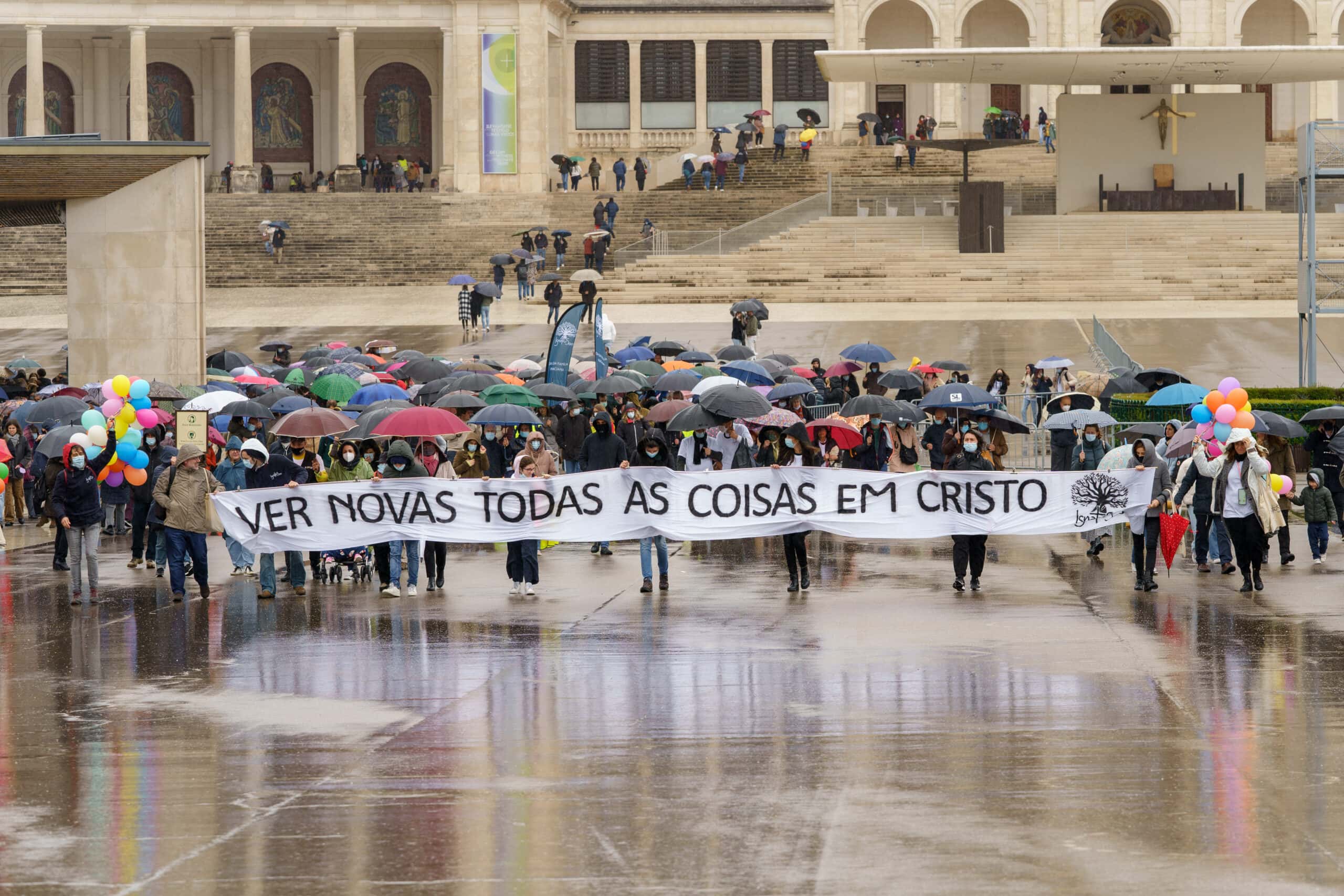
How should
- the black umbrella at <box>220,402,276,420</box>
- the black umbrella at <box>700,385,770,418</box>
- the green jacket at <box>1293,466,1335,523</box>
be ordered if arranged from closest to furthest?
the green jacket at <box>1293,466,1335,523</box>
the black umbrella at <box>700,385,770,418</box>
the black umbrella at <box>220,402,276,420</box>

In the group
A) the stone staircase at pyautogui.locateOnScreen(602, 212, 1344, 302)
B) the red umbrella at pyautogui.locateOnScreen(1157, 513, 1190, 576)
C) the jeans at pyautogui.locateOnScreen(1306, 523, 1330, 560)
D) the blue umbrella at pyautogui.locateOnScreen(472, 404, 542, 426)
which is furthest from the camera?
the stone staircase at pyautogui.locateOnScreen(602, 212, 1344, 302)

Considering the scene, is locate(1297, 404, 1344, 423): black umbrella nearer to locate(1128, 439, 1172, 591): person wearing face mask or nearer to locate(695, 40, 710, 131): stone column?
locate(1128, 439, 1172, 591): person wearing face mask

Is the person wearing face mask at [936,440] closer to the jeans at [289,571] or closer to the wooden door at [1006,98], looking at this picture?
the jeans at [289,571]

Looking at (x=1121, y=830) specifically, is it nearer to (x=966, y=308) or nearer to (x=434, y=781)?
(x=434, y=781)

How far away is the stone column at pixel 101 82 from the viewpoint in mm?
68125

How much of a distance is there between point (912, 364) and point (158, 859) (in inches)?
883

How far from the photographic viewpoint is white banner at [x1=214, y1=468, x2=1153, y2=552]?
16.8 m

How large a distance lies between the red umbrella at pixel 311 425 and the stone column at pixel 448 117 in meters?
43.7

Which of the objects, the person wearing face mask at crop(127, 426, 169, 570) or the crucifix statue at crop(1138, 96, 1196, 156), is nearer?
the person wearing face mask at crop(127, 426, 169, 570)

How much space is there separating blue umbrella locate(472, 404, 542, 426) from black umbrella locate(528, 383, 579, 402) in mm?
2772

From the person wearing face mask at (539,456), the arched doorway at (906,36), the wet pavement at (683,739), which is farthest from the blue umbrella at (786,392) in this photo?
the arched doorway at (906,36)

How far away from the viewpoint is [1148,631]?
14117mm

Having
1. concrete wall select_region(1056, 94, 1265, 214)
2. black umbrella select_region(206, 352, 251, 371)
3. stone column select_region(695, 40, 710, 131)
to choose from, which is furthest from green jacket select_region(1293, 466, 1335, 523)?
stone column select_region(695, 40, 710, 131)

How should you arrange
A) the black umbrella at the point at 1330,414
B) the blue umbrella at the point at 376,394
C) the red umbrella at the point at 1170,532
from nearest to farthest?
1. the red umbrella at the point at 1170,532
2. the black umbrella at the point at 1330,414
3. the blue umbrella at the point at 376,394
